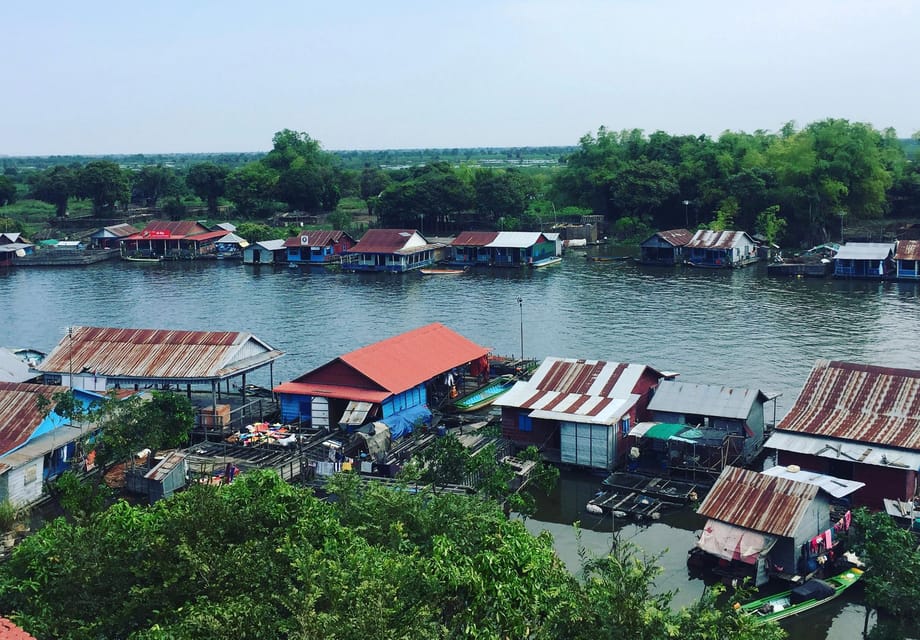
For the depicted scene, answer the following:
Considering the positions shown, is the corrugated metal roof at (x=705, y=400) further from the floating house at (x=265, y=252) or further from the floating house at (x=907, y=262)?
the floating house at (x=265, y=252)

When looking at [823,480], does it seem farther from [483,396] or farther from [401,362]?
[401,362]

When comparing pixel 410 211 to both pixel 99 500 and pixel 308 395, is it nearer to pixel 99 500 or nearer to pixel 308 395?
pixel 308 395

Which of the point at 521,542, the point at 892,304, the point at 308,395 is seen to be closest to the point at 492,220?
the point at 892,304

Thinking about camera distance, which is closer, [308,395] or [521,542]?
[521,542]

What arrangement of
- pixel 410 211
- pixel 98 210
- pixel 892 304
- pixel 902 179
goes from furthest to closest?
pixel 98 210 < pixel 410 211 < pixel 902 179 < pixel 892 304

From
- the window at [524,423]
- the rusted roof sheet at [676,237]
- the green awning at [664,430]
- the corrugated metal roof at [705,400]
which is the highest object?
the rusted roof sheet at [676,237]

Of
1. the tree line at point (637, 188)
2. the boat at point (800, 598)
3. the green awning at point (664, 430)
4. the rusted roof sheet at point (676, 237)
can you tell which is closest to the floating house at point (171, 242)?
the tree line at point (637, 188)

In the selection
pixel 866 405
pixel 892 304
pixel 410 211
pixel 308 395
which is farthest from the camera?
pixel 410 211

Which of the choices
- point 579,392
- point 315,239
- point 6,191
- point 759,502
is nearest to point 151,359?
point 579,392
